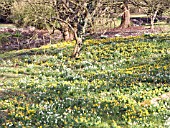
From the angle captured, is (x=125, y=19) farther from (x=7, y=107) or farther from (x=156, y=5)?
(x=7, y=107)

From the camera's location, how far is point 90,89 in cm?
1290

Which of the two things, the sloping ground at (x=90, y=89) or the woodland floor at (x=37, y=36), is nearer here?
the sloping ground at (x=90, y=89)

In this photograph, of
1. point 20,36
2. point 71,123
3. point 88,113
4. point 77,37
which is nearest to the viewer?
point 71,123

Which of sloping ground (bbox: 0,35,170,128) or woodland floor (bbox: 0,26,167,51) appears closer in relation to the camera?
sloping ground (bbox: 0,35,170,128)

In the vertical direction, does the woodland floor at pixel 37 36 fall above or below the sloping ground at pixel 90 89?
below

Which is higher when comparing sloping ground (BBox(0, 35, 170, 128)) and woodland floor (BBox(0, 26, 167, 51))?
sloping ground (BBox(0, 35, 170, 128))

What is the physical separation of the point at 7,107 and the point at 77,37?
11.1 m

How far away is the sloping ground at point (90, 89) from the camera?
9.35m

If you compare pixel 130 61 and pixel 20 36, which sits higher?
pixel 130 61

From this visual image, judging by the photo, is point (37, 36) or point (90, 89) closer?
point (90, 89)

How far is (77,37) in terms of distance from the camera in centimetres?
2148

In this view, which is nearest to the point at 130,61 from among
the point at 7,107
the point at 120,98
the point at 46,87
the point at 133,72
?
the point at 133,72

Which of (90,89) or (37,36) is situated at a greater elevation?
(90,89)

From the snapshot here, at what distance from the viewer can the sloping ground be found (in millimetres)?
9352
